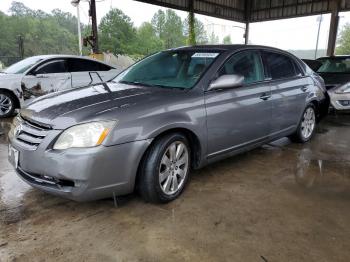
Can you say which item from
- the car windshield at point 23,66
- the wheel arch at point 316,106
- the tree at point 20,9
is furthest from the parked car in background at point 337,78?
the tree at point 20,9

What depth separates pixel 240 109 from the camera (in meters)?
3.40

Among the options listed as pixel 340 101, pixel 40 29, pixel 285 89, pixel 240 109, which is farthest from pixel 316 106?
pixel 40 29

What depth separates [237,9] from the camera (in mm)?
17984

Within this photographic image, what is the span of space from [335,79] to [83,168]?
21.9 feet

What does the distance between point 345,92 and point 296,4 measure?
12.0 m

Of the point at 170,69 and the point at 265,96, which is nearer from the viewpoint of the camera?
the point at 170,69

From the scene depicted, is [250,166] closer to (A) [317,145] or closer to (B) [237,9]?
(A) [317,145]

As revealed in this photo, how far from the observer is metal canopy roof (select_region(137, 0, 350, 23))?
15.2 meters

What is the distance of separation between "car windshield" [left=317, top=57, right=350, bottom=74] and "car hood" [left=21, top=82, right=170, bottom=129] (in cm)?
633

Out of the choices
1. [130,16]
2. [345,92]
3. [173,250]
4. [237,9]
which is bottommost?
[173,250]

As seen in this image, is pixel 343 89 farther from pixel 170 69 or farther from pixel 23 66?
pixel 23 66

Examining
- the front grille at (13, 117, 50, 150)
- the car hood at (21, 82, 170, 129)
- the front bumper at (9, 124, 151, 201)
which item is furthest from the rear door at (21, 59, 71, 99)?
the front bumper at (9, 124, 151, 201)

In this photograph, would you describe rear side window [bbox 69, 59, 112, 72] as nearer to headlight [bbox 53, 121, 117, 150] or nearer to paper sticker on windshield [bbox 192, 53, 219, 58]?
paper sticker on windshield [bbox 192, 53, 219, 58]

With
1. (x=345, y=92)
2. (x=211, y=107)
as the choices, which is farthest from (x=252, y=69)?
(x=345, y=92)
